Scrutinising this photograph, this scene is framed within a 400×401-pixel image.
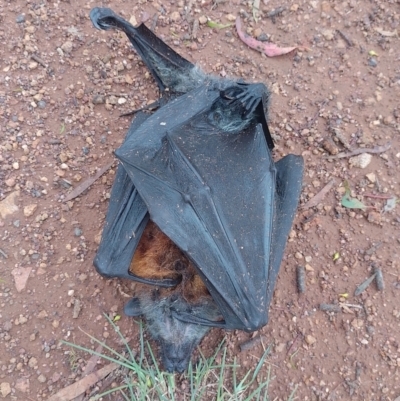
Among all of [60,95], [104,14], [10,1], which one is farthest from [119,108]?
[10,1]

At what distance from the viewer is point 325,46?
444 cm

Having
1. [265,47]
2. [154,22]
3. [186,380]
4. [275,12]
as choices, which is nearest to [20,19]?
[154,22]

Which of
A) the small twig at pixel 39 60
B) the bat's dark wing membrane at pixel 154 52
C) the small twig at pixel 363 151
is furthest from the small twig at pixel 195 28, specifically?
the small twig at pixel 363 151

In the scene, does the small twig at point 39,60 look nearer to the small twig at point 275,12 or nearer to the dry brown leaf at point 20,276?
the dry brown leaf at point 20,276

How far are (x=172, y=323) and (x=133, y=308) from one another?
315 millimetres

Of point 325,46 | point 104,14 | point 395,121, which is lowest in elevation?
point 395,121

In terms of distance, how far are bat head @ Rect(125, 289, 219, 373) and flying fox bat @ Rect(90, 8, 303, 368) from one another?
3cm

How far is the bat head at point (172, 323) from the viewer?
11.1 ft

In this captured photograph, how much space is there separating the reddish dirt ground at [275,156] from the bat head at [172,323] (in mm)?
287

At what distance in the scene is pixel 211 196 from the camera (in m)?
3.16

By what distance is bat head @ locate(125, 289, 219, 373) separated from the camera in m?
3.38

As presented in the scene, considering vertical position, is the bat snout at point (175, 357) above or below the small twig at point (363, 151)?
below

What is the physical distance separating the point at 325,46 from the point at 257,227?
216 centimetres

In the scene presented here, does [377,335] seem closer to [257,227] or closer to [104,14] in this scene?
[257,227]
